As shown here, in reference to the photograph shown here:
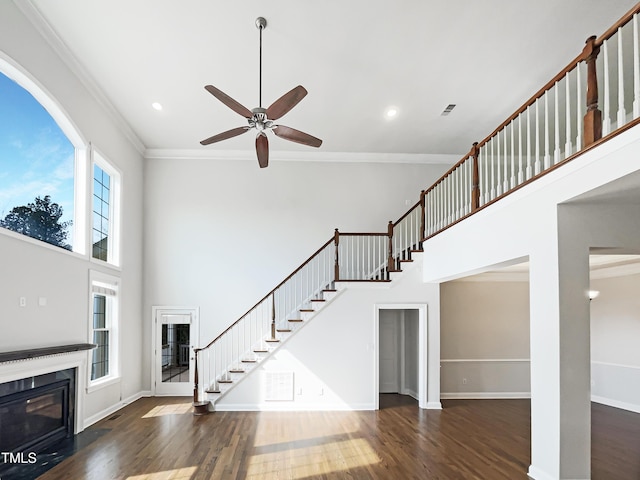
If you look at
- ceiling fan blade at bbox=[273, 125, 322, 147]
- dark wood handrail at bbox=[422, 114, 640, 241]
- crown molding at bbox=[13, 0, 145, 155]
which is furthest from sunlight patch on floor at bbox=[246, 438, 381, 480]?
crown molding at bbox=[13, 0, 145, 155]

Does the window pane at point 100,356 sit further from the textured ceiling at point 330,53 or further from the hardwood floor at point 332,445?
the textured ceiling at point 330,53

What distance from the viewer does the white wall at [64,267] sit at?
5031 millimetres

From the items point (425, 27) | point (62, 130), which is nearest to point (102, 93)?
point (62, 130)

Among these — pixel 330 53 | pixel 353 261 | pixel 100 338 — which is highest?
pixel 330 53

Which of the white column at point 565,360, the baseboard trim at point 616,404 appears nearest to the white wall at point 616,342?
the baseboard trim at point 616,404

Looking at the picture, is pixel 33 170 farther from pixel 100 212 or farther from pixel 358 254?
pixel 358 254

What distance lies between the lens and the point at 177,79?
6957 millimetres

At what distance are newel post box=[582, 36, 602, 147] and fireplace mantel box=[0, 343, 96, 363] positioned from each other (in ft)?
19.8

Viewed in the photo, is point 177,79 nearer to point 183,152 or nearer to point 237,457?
point 183,152

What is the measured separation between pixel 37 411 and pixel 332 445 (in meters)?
3.76

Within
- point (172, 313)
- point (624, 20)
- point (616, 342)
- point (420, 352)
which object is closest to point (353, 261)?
point (420, 352)

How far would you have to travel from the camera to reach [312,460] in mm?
5566

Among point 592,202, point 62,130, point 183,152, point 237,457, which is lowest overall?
point 237,457

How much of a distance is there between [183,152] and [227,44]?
4418 mm
